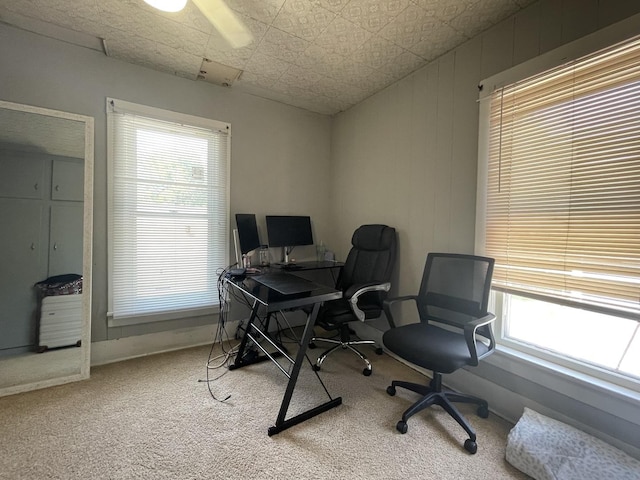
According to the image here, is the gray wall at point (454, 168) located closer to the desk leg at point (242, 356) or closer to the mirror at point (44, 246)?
the desk leg at point (242, 356)

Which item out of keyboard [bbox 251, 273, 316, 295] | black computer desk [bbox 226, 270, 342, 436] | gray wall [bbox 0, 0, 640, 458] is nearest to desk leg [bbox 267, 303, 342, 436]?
black computer desk [bbox 226, 270, 342, 436]

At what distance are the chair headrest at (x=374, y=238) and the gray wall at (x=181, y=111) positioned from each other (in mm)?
835

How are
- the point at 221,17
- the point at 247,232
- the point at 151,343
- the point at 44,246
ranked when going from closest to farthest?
1. the point at 221,17
2. the point at 44,246
3. the point at 151,343
4. the point at 247,232

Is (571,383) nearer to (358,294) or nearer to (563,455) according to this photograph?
(563,455)

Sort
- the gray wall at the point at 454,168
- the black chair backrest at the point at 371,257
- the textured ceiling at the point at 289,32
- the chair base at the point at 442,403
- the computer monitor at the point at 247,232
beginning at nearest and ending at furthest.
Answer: the gray wall at the point at 454,168, the chair base at the point at 442,403, the textured ceiling at the point at 289,32, the black chair backrest at the point at 371,257, the computer monitor at the point at 247,232

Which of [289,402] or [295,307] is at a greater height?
[295,307]

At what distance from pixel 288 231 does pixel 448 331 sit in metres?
1.94

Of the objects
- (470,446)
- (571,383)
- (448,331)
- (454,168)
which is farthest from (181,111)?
(571,383)

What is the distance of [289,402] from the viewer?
69.3 inches

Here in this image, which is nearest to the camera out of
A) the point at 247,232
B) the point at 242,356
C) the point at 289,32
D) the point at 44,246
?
the point at 289,32

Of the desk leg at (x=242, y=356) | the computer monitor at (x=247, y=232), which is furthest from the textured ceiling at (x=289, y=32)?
the desk leg at (x=242, y=356)

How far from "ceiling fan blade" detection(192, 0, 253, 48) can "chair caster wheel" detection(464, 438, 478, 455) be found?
9.98 ft

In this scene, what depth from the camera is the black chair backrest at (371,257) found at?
255cm

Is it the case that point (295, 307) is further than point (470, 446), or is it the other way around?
point (295, 307)
